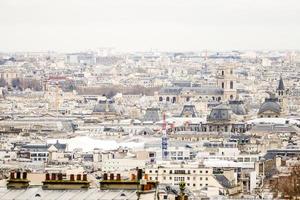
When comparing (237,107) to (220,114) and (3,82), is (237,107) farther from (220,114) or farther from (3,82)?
(3,82)

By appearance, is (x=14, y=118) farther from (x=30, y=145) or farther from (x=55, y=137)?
(x=30, y=145)

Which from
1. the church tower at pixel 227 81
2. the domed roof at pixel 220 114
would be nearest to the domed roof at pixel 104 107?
the church tower at pixel 227 81

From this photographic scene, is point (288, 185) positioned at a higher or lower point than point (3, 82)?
higher

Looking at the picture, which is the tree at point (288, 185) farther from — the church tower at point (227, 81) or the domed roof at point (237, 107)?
the church tower at point (227, 81)

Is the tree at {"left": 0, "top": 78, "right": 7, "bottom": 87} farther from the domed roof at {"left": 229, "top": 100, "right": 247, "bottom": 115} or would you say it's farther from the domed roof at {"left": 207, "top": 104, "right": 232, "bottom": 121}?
the domed roof at {"left": 207, "top": 104, "right": 232, "bottom": 121}

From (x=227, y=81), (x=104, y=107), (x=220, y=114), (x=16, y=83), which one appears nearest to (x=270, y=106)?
(x=220, y=114)

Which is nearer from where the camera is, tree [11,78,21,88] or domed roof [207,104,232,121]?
domed roof [207,104,232,121]

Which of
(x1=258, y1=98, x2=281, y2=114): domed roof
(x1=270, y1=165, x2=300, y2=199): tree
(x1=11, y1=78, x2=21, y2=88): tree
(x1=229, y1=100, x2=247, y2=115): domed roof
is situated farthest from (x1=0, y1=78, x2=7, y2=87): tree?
(x1=270, y1=165, x2=300, y2=199): tree
